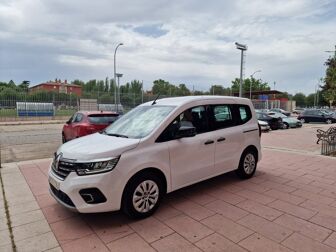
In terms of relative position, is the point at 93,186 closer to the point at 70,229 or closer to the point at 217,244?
the point at 70,229

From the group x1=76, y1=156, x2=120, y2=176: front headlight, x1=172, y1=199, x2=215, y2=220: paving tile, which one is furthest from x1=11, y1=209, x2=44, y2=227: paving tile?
x1=172, y1=199, x2=215, y2=220: paving tile

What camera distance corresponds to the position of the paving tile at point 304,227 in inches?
132

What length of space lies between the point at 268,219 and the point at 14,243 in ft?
10.7

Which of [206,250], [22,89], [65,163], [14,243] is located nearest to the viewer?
[206,250]

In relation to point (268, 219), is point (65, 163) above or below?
above

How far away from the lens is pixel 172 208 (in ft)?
13.7

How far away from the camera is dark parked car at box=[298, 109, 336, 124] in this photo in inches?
1062

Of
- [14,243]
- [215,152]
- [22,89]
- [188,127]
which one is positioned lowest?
[14,243]

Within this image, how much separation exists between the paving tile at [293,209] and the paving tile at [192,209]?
1.07 metres

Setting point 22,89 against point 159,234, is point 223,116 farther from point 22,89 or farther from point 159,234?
point 22,89

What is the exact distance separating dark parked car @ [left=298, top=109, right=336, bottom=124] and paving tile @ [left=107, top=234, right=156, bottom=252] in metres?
28.6

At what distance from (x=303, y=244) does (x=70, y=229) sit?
286 centimetres

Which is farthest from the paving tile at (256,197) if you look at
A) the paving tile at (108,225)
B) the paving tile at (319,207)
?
the paving tile at (108,225)

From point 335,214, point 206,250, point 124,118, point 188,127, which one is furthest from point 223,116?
point 206,250
